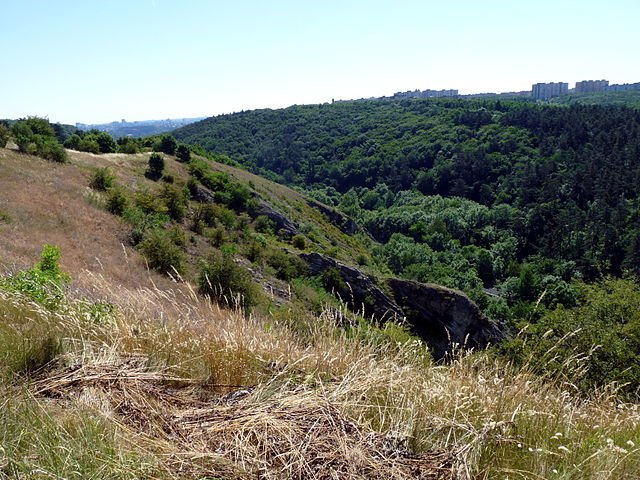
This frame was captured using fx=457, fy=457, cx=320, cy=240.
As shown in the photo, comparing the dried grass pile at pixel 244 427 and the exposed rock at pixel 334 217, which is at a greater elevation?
the dried grass pile at pixel 244 427

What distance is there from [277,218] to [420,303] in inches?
587

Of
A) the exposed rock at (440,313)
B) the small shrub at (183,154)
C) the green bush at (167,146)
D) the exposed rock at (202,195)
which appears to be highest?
the green bush at (167,146)

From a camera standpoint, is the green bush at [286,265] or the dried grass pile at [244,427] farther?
the green bush at [286,265]

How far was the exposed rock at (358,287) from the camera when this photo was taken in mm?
25094

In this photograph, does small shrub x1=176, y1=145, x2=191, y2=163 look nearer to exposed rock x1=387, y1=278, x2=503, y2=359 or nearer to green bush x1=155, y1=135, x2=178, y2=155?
green bush x1=155, y1=135, x2=178, y2=155

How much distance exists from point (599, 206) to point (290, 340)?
77.4 metres

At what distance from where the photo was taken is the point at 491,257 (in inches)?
2699

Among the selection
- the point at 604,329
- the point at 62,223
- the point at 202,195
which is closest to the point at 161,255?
the point at 62,223

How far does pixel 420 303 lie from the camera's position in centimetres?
2695

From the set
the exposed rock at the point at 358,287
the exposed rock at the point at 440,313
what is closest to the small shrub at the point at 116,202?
the exposed rock at the point at 358,287

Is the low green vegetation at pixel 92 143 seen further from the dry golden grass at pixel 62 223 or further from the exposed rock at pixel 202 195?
the exposed rock at pixel 202 195

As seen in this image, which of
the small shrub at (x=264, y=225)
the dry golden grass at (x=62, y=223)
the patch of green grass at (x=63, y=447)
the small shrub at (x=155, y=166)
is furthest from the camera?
the small shrub at (x=264, y=225)

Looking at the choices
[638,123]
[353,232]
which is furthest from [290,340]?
[638,123]

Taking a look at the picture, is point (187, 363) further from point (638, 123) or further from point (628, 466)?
point (638, 123)
